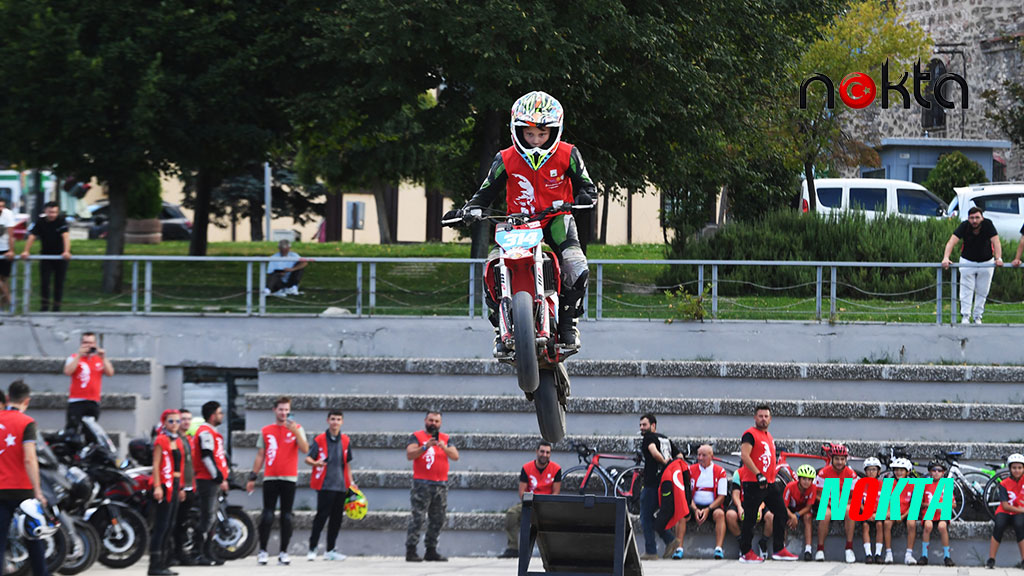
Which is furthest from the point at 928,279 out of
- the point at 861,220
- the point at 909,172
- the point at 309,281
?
the point at 909,172

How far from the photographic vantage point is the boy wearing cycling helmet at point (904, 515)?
57.7 feet

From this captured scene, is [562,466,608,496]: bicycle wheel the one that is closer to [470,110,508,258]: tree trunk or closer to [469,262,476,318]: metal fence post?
[469,262,476,318]: metal fence post

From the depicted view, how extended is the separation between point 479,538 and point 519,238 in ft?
33.8

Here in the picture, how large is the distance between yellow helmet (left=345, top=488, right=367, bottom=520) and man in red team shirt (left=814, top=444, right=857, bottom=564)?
5888mm

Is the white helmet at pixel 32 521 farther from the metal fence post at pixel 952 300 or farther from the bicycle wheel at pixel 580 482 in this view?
the metal fence post at pixel 952 300

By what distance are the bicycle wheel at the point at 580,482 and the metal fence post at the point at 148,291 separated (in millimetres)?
7080

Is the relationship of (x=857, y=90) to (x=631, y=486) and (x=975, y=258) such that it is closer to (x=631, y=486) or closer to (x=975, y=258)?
(x=975, y=258)

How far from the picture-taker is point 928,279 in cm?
2328

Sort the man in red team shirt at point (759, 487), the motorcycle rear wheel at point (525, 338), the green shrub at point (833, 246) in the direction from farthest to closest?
the green shrub at point (833, 246)
the man in red team shirt at point (759, 487)
the motorcycle rear wheel at point (525, 338)

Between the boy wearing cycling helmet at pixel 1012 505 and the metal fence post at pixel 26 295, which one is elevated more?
the metal fence post at pixel 26 295

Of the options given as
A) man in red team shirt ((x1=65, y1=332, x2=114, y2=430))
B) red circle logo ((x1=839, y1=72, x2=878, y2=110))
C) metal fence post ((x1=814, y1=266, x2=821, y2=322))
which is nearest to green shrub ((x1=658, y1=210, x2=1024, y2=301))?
metal fence post ((x1=814, y1=266, x2=821, y2=322))

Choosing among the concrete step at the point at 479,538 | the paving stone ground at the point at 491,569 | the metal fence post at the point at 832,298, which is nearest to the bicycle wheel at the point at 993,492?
the concrete step at the point at 479,538

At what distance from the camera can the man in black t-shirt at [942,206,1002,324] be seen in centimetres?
2036

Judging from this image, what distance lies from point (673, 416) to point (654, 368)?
89 centimetres
